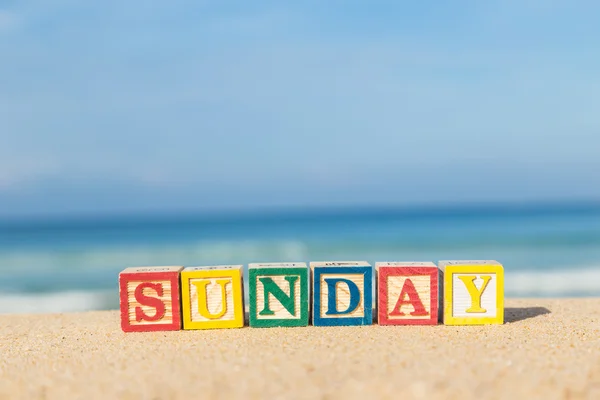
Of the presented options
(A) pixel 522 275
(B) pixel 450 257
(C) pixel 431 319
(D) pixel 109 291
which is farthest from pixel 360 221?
(C) pixel 431 319

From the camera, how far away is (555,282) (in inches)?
481

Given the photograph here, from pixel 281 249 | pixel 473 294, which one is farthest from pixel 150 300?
pixel 281 249

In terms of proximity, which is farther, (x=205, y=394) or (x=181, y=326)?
(x=181, y=326)

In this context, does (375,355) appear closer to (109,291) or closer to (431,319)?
(431,319)

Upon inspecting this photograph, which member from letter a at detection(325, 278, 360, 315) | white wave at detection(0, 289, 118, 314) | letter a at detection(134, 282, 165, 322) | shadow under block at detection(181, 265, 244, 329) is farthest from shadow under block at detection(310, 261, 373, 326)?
white wave at detection(0, 289, 118, 314)

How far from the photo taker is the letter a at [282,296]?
5.26 meters

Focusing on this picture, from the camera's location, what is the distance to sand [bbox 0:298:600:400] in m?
2.99

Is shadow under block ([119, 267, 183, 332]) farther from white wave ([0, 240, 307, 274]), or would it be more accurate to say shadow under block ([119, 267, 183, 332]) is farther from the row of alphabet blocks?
white wave ([0, 240, 307, 274])

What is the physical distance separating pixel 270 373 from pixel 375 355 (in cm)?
88

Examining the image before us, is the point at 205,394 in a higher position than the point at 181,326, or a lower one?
higher

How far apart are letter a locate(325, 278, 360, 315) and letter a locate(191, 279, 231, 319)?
1.03m

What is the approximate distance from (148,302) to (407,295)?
104 inches

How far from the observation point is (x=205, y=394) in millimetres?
2971

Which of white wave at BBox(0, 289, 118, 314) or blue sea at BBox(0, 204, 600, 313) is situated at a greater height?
white wave at BBox(0, 289, 118, 314)
